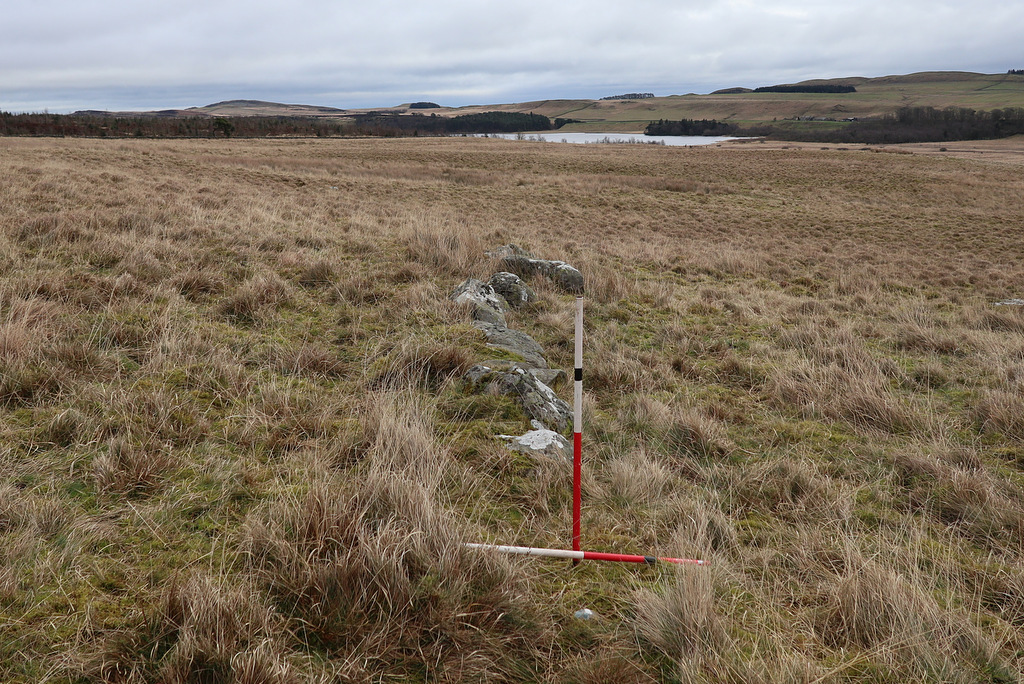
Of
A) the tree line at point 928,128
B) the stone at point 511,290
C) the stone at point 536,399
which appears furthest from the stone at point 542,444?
the tree line at point 928,128

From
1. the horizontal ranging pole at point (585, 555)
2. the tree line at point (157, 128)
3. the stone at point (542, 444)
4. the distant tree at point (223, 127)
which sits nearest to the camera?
the horizontal ranging pole at point (585, 555)

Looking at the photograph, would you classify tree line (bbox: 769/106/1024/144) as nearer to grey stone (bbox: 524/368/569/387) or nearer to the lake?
the lake

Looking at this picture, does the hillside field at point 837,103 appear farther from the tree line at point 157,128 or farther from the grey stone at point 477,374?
the grey stone at point 477,374

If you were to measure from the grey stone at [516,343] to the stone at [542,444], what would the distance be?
56.1 inches

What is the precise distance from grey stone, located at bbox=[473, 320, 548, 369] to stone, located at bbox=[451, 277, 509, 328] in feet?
0.62

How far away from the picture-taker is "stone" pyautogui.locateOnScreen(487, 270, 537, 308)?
8005 millimetres

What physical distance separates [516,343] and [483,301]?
4.25 feet

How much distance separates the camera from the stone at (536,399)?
4.53 m

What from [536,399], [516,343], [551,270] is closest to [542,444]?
[536,399]

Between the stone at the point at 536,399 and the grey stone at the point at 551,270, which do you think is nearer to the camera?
the stone at the point at 536,399

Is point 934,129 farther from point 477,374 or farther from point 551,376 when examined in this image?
point 477,374

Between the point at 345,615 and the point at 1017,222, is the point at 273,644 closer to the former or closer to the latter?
the point at 345,615

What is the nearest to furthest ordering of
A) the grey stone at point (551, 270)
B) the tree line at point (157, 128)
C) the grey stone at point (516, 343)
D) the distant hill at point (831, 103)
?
the grey stone at point (516, 343) < the grey stone at point (551, 270) < the tree line at point (157, 128) < the distant hill at point (831, 103)

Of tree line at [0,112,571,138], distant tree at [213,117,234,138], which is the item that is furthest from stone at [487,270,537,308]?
distant tree at [213,117,234,138]
